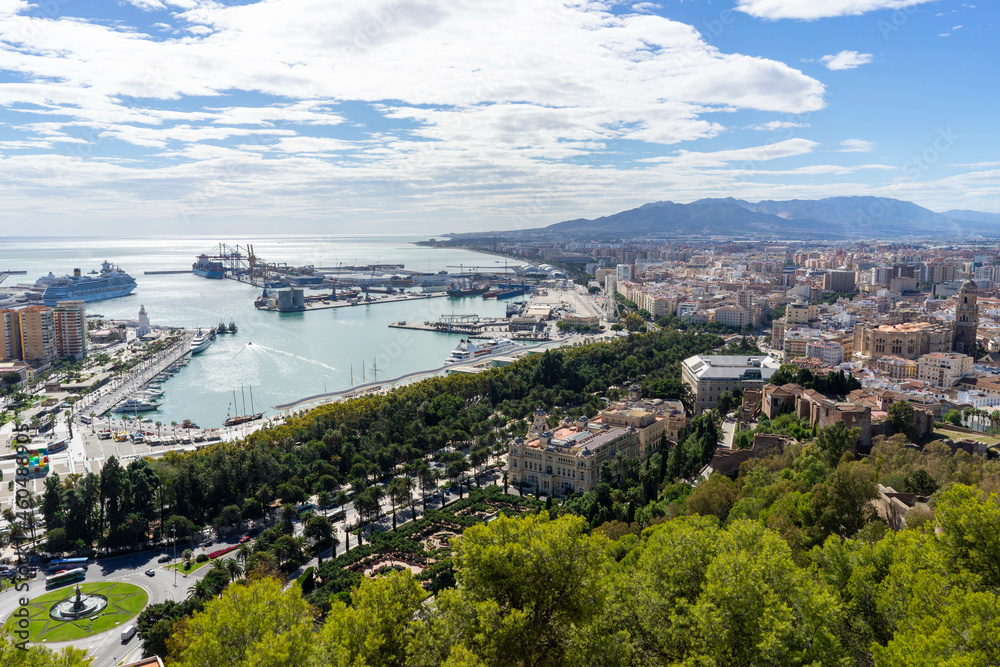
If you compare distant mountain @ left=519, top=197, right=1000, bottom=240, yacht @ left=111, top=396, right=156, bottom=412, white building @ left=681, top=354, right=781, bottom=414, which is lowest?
yacht @ left=111, top=396, right=156, bottom=412

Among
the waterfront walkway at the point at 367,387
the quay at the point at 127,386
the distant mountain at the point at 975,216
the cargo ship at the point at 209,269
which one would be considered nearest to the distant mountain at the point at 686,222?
the distant mountain at the point at 975,216

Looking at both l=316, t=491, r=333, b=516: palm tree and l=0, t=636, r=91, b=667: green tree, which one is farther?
l=316, t=491, r=333, b=516: palm tree

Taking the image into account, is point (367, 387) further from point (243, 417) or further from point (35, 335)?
point (35, 335)

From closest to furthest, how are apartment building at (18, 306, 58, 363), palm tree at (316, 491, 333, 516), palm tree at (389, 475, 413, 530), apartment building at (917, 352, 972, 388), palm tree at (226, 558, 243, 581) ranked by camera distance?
palm tree at (226, 558, 243, 581) < palm tree at (316, 491, 333, 516) < palm tree at (389, 475, 413, 530) < apartment building at (917, 352, 972, 388) < apartment building at (18, 306, 58, 363)

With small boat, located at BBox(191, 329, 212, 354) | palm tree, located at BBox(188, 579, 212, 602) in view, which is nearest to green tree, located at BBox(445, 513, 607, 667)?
palm tree, located at BBox(188, 579, 212, 602)

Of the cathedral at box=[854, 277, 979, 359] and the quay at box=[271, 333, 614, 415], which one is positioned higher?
the cathedral at box=[854, 277, 979, 359]

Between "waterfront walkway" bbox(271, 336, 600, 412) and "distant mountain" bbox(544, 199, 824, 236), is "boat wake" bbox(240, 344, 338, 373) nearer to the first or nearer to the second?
"waterfront walkway" bbox(271, 336, 600, 412)

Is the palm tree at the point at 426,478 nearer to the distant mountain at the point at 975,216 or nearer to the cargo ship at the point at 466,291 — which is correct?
the cargo ship at the point at 466,291

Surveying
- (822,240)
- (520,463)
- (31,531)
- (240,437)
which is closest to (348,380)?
(240,437)
